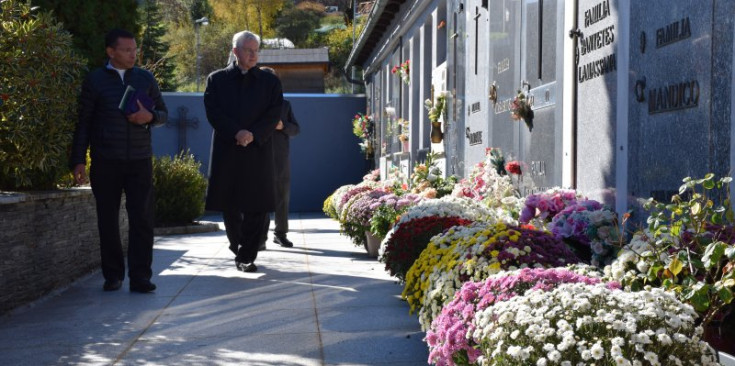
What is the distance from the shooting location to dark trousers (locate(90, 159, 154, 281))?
20.4ft

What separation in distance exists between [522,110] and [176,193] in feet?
24.2

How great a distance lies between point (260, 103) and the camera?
7121 mm

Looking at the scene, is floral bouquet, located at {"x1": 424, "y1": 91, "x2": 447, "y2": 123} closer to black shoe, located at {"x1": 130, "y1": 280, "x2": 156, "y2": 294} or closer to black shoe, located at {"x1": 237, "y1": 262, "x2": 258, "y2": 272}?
black shoe, located at {"x1": 237, "y1": 262, "x2": 258, "y2": 272}

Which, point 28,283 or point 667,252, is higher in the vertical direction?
point 667,252

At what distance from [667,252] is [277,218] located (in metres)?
6.60

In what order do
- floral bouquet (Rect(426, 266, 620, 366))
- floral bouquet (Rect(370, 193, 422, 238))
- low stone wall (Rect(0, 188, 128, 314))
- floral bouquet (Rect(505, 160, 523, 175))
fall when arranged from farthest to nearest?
floral bouquet (Rect(370, 193, 422, 238)) → floral bouquet (Rect(505, 160, 523, 175)) → low stone wall (Rect(0, 188, 128, 314)) → floral bouquet (Rect(426, 266, 620, 366))

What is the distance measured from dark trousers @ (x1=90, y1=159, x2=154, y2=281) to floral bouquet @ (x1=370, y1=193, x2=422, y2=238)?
2188 millimetres

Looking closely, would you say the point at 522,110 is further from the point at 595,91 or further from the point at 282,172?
the point at 282,172

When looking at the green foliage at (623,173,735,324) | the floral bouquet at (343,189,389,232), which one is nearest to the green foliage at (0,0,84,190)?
the floral bouquet at (343,189,389,232)

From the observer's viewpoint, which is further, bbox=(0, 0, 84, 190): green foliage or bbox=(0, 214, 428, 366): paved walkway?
bbox=(0, 0, 84, 190): green foliage

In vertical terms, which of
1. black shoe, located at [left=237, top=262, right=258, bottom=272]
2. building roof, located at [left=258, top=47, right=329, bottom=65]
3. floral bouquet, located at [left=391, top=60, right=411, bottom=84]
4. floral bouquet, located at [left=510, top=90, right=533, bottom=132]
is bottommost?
black shoe, located at [left=237, top=262, right=258, bottom=272]

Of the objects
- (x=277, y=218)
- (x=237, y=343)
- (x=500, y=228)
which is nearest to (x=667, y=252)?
(x=500, y=228)

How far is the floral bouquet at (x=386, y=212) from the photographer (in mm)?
7836

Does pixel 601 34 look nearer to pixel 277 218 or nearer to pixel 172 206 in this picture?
pixel 277 218
